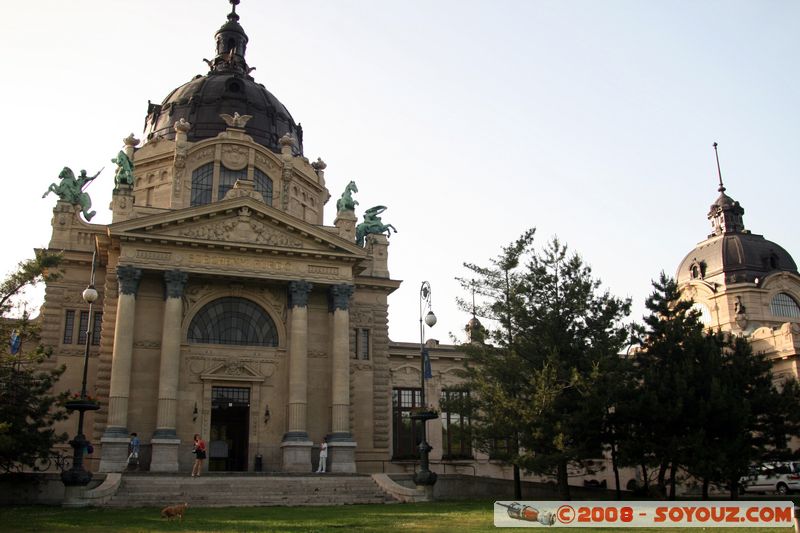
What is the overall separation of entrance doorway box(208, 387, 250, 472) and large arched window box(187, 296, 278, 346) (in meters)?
2.55

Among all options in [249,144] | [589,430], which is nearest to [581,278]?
[589,430]

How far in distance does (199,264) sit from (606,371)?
2021 cm

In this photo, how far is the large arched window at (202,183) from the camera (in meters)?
48.1

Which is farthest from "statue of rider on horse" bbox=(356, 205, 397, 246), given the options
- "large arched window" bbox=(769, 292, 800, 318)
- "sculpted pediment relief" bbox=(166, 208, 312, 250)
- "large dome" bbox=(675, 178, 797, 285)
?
"large arched window" bbox=(769, 292, 800, 318)

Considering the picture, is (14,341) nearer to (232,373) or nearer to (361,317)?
(232,373)

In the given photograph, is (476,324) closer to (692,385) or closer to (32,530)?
(692,385)

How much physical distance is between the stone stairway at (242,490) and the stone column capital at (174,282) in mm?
9068

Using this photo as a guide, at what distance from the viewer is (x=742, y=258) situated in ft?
229

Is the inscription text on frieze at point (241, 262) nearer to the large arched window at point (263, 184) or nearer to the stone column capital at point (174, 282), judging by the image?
the stone column capital at point (174, 282)

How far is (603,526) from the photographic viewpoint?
18.7m

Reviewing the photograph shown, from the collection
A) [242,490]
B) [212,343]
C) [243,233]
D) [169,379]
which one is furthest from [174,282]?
[242,490]

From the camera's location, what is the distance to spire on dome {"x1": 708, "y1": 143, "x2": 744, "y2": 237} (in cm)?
7462

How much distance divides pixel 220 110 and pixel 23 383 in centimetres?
2767

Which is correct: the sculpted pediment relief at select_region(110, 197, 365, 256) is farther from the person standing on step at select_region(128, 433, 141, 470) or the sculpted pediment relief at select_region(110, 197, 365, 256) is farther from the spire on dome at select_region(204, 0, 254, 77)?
the spire on dome at select_region(204, 0, 254, 77)
